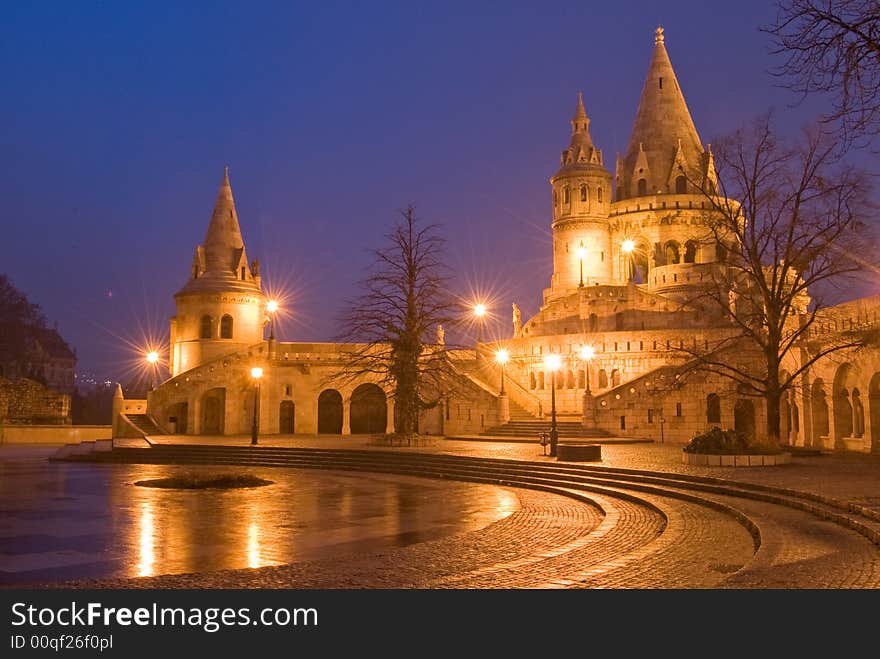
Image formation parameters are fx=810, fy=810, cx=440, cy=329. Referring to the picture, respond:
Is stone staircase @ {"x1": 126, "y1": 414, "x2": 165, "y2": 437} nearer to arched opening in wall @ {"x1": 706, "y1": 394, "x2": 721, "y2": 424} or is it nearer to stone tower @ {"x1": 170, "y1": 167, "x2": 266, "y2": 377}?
stone tower @ {"x1": 170, "y1": 167, "x2": 266, "y2": 377}

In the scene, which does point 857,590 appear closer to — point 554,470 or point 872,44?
point 872,44

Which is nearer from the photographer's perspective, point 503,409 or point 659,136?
point 503,409

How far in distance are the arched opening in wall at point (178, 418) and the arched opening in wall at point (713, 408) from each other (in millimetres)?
26190

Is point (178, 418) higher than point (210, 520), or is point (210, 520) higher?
point (178, 418)

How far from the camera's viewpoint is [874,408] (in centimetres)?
2662

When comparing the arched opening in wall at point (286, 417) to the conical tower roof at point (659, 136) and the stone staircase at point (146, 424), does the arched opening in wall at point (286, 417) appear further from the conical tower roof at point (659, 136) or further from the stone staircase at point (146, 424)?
the conical tower roof at point (659, 136)

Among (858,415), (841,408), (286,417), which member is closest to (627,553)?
(858,415)

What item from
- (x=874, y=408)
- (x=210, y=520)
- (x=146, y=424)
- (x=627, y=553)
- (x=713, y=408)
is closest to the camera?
(x=627, y=553)

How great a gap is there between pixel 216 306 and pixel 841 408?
33.6 metres

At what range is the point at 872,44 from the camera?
11648mm

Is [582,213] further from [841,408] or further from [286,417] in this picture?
[841,408]

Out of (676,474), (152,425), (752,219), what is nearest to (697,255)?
(752,219)

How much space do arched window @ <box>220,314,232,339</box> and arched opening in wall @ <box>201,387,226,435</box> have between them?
170 inches

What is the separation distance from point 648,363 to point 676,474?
25.4 meters
